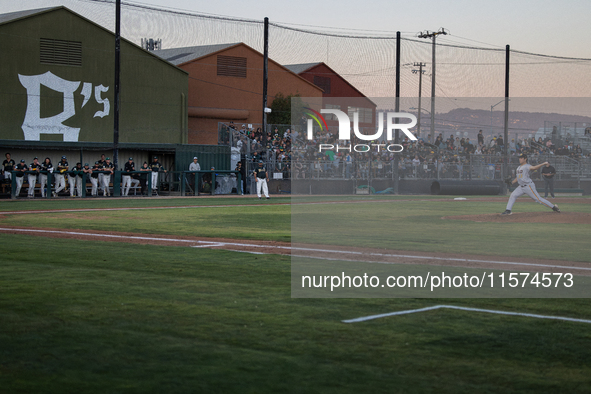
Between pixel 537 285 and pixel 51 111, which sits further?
pixel 51 111

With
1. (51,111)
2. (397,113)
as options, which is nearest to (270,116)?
(397,113)

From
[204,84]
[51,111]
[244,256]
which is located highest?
[204,84]

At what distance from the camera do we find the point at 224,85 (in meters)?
55.6

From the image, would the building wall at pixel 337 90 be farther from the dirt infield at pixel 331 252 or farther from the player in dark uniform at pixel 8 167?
the dirt infield at pixel 331 252

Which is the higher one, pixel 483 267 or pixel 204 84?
pixel 204 84

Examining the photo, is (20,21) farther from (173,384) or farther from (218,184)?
(173,384)

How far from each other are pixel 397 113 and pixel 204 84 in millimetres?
17542

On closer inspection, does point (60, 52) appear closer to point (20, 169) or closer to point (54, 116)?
point (54, 116)

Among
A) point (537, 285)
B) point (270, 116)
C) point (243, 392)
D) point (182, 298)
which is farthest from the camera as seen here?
point (270, 116)

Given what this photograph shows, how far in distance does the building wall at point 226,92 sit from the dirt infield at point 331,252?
3677cm

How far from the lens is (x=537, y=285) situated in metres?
8.38

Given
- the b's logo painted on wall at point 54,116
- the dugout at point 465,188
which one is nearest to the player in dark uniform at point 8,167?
the b's logo painted on wall at point 54,116

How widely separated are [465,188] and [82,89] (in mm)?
23755

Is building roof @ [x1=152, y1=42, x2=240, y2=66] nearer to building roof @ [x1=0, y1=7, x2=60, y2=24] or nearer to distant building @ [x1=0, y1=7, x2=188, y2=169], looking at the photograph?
distant building @ [x1=0, y1=7, x2=188, y2=169]
